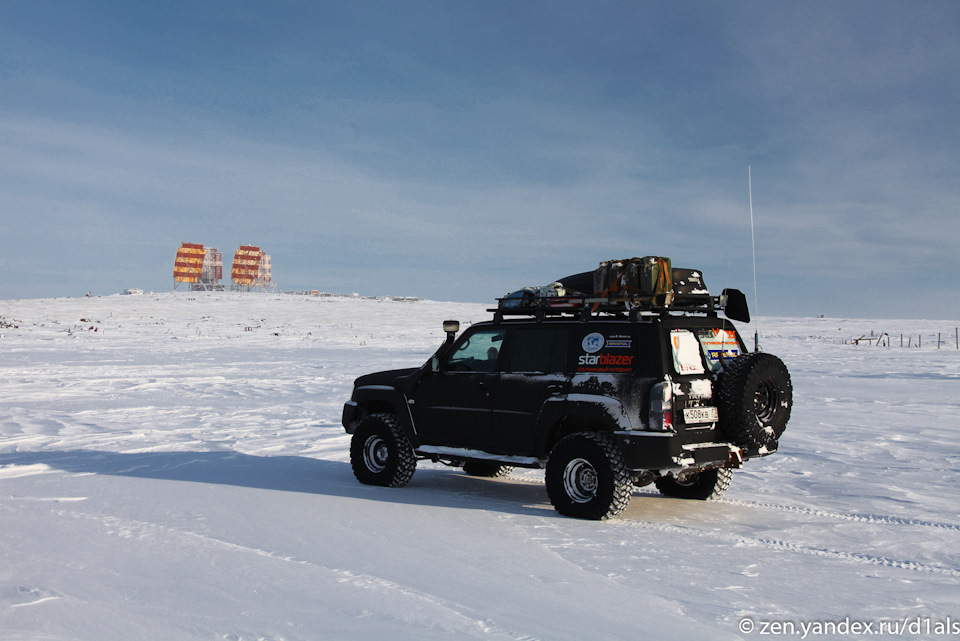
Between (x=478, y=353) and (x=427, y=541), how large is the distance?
2.59m

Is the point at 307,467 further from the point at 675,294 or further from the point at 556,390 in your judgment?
the point at 675,294

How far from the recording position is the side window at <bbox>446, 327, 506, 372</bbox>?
26.8 feet

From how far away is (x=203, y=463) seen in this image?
9750 mm

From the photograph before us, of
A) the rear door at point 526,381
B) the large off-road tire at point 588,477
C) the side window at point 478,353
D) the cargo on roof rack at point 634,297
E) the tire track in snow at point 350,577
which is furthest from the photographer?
the side window at point 478,353

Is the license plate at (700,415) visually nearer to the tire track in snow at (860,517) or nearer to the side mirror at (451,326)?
the tire track in snow at (860,517)

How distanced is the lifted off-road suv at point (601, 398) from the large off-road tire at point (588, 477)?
0.01 m

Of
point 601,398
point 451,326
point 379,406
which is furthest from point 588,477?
point 379,406

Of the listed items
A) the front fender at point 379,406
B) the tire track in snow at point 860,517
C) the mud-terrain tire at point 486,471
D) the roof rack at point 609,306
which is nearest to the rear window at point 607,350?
the roof rack at point 609,306

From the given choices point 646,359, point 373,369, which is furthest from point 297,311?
point 646,359

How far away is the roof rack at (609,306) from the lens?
7.12 metres

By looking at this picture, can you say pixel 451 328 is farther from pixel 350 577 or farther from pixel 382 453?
pixel 350 577

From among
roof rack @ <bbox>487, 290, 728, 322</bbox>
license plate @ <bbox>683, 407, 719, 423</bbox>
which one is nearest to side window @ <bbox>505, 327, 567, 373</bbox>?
roof rack @ <bbox>487, 290, 728, 322</bbox>

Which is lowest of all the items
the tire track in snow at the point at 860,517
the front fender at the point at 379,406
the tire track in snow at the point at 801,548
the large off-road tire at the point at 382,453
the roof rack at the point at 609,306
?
the tire track in snow at the point at 801,548

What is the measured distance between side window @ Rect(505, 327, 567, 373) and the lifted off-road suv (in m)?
0.01
